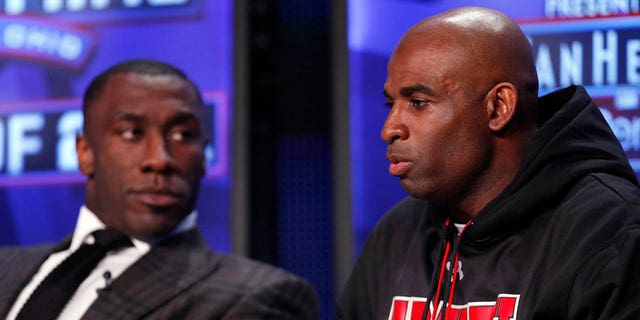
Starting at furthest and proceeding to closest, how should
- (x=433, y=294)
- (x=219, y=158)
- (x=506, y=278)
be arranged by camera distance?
1. (x=219, y=158)
2. (x=433, y=294)
3. (x=506, y=278)

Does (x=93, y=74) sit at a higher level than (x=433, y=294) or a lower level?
higher

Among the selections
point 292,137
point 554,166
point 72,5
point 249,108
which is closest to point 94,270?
point 249,108

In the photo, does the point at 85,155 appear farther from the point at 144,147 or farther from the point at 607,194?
the point at 607,194

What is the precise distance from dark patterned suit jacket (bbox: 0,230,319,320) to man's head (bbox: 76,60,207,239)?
11 centimetres

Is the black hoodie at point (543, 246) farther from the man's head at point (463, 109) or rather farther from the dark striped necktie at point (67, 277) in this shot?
the dark striped necktie at point (67, 277)

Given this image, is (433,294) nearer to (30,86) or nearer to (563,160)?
(563,160)

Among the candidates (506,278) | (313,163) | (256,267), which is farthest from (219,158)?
(506,278)

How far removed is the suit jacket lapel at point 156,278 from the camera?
2225 mm

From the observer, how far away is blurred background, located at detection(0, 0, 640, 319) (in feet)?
8.81

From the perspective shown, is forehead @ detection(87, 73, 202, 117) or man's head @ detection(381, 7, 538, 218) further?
forehead @ detection(87, 73, 202, 117)

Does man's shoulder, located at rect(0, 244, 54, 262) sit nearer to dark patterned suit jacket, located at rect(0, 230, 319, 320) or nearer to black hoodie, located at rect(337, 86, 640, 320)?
dark patterned suit jacket, located at rect(0, 230, 319, 320)

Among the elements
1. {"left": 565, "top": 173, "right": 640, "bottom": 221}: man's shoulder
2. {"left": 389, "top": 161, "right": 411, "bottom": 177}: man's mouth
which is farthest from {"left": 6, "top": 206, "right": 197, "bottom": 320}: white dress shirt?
{"left": 565, "top": 173, "right": 640, "bottom": 221}: man's shoulder

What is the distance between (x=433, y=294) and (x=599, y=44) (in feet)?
3.62

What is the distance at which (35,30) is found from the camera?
293 centimetres
